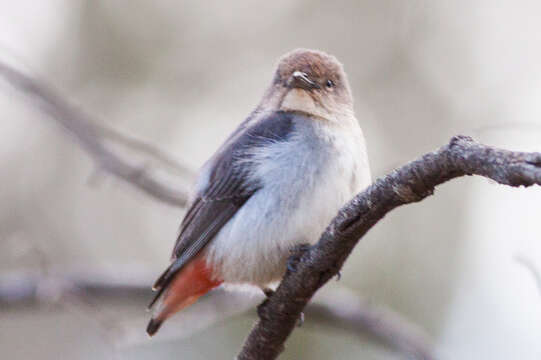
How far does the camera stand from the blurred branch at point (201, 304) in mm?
5363

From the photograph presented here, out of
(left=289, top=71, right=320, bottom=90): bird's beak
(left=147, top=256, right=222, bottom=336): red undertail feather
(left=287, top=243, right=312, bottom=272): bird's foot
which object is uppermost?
(left=289, top=71, right=320, bottom=90): bird's beak

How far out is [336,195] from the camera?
4180mm

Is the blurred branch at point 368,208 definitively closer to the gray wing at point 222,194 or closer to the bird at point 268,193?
the bird at point 268,193

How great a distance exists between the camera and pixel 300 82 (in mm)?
4910

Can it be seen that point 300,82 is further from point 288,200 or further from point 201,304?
point 201,304

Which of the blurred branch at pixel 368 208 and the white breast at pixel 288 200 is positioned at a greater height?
the white breast at pixel 288 200

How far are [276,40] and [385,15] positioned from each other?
1.62 m

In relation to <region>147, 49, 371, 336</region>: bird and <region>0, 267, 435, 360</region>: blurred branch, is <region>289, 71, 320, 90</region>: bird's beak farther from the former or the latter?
<region>0, 267, 435, 360</region>: blurred branch

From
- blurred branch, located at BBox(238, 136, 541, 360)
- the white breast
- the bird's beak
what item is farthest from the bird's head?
blurred branch, located at BBox(238, 136, 541, 360)

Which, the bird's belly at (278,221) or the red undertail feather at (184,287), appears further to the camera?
the red undertail feather at (184,287)

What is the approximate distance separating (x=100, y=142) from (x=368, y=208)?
2595 mm

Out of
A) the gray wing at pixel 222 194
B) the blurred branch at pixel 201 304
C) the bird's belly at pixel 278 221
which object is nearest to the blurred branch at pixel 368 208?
the bird's belly at pixel 278 221

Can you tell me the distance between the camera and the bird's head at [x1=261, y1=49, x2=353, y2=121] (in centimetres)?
488

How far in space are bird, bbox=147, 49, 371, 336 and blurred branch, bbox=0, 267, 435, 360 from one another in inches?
36.5
